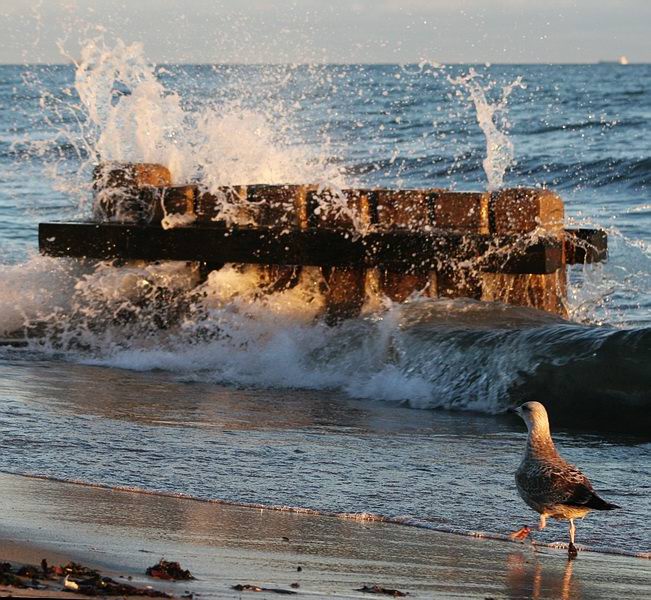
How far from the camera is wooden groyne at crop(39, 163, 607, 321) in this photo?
1022 cm

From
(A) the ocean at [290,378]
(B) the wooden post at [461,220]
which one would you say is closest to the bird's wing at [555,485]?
(A) the ocean at [290,378]

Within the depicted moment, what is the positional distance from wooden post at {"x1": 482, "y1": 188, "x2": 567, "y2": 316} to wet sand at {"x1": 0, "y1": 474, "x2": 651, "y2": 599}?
4.56m

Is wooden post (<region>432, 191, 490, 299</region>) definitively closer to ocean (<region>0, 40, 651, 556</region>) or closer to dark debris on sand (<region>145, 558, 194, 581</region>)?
ocean (<region>0, 40, 651, 556</region>)

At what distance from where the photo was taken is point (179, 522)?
575 centimetres

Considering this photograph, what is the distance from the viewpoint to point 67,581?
431 cm

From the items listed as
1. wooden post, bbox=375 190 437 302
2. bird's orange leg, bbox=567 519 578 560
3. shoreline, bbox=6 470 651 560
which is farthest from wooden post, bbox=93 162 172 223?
bird's orange leg, bbox=567 519 578 560

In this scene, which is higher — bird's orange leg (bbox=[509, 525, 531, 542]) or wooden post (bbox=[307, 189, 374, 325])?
wooden post (bbox=[307, 189, 374, 325])

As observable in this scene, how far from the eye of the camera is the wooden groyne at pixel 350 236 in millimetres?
10219

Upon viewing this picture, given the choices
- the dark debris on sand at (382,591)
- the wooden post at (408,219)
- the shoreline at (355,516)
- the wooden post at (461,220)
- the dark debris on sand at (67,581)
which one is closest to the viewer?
the dark debris on sand at (67,581)

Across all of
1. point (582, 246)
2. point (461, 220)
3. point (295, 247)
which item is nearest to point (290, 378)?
point (295, 247)

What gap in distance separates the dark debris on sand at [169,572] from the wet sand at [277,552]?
4cm

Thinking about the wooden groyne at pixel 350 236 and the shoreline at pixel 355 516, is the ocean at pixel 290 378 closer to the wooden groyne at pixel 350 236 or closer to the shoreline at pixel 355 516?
the shoreline at pixel 355 516

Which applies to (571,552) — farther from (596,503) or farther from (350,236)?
(350,236)

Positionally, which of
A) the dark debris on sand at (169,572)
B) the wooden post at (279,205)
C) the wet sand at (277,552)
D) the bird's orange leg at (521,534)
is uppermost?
the wooden post at (279,205)
